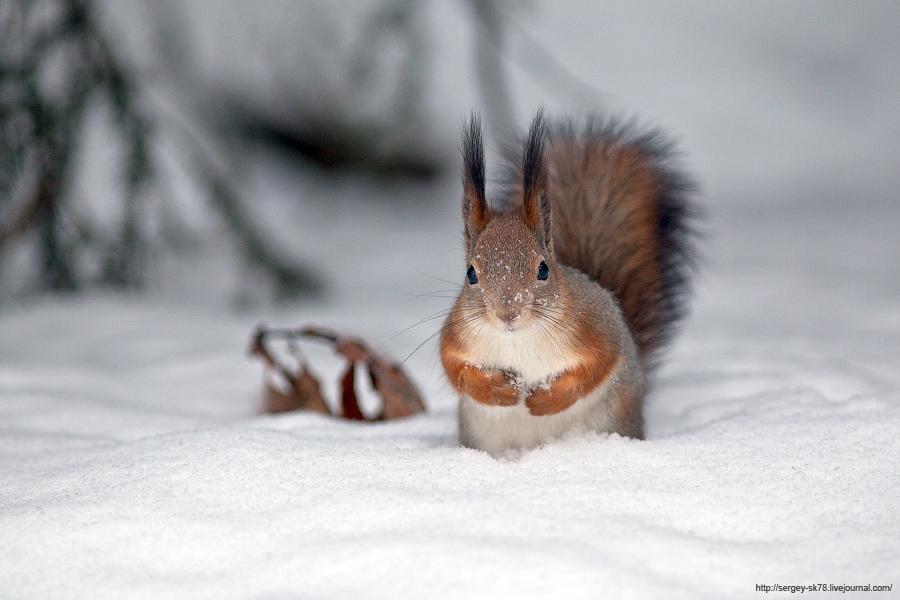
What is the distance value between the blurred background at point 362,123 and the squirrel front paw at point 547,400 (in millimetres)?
641

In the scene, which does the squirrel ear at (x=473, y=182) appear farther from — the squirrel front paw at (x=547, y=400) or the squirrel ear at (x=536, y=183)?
the squirrel front paw at (x=547, y=400)

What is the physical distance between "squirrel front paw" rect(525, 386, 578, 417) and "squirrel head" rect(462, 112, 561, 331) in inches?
4.7

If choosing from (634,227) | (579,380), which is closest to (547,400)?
(579,380)

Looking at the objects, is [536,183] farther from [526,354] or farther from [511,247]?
[526,354]

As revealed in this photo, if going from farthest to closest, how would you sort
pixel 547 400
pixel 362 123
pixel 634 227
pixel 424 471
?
pixel 362 123 < pixel 634 227 < pixel 547 400 < pixel 424 471

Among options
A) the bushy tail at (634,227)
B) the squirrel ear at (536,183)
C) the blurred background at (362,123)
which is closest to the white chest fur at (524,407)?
the squirrel ear at (536,183)

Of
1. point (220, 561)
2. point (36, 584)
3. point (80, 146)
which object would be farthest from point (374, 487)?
point (80, 146)

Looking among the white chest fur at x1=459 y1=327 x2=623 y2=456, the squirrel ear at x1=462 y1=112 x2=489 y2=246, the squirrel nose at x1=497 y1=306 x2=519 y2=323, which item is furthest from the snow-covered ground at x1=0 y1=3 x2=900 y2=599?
the squirrel ear at x1=462 y1=112 x2=489 y2=246

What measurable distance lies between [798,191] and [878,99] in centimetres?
64

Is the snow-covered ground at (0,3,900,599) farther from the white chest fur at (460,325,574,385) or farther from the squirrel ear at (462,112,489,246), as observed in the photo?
the squirrel ear at (462,112,489,246)

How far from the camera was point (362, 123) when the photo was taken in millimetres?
3258

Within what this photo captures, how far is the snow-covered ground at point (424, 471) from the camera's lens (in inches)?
37.1

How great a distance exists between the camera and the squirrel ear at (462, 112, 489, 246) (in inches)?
52.6

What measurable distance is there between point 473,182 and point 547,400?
39 cm
